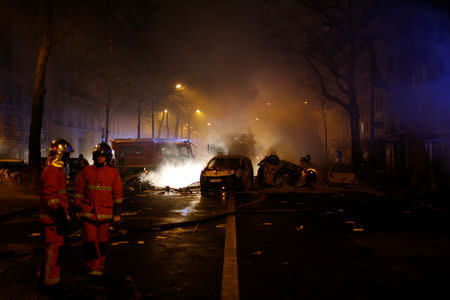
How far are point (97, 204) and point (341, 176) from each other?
1869cm

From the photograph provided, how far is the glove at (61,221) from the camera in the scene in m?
5.23

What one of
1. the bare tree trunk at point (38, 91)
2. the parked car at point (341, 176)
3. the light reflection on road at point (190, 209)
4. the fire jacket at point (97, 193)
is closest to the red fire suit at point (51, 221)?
the fire jacket at point (97, 193)

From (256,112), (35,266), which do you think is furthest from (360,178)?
(256,112)

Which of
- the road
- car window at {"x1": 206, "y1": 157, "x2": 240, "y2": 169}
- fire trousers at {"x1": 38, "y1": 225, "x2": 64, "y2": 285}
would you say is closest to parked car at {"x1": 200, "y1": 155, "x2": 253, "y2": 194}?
car window at {"x1": 206, "y1": 157, "x2": 240, "y2": 169}

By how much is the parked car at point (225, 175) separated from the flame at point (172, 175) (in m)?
3.46

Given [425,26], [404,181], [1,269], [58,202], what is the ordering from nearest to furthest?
[58,202] < [1,269] < [425,26] < [404,181]

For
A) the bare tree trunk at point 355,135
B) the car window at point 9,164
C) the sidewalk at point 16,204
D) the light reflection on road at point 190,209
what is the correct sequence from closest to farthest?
the sidewalk at point 16,204, the light reflection on road at point 190,209, the car window at point 9,164, the bare tree trunk at point 355,135

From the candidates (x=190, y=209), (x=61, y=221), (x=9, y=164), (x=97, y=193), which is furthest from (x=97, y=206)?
(x=9, y=164)

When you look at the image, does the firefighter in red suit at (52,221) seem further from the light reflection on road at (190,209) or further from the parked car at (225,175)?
the parked car at (225,175)

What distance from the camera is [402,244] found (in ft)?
26.0

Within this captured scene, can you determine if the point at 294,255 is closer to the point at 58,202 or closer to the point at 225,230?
the point at 225,230

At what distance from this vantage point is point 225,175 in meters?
18.6

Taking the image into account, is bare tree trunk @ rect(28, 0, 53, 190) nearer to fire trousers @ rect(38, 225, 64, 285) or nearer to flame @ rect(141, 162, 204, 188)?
flame @ rect(141, 162, 204, 188)

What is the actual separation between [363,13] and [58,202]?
22.1 m
